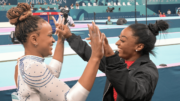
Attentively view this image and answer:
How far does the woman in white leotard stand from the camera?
86cm

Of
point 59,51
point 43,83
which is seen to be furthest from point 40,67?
point 59,51

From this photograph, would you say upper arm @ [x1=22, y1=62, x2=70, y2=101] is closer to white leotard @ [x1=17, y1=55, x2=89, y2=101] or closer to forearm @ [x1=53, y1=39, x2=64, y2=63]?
white leotard @ [x1=17, y1=55, x2=89, y2=101]

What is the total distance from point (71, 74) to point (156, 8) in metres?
20.7

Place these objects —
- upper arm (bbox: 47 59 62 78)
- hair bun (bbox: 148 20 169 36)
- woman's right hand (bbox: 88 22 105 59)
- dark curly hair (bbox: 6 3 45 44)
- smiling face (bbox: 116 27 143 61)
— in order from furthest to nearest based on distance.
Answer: hair bun (bbox: 148 20 169 36) < smiling face (bbox: 116 27 143 61) < upper arm (bbox: 47 59 62 78) < dark curly hair (bbox: 6 3 45 44) < woman's right hand (bbox: 88 22 105 59)

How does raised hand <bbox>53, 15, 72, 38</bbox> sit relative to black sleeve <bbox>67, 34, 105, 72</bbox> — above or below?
above

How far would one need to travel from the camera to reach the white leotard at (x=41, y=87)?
0.86 metres

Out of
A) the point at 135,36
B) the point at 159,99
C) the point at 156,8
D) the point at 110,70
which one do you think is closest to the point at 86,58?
the point at 135,36

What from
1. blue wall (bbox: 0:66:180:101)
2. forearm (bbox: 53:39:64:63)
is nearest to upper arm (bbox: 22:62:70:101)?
forearm (bbox: 53:39:64:63)

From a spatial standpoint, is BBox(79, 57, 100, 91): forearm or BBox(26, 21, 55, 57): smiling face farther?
BBox(26, 21, 55, 57): smiling face

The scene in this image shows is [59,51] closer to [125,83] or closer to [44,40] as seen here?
[44,40]

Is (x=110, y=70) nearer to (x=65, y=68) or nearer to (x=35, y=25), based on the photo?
(x=35, y=25)

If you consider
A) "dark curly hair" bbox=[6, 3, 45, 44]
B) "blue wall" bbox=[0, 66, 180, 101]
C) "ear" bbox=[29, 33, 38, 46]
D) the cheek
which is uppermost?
"dark curly hair" bbox=[6, 3, 45, 44]

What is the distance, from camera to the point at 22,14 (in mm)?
992

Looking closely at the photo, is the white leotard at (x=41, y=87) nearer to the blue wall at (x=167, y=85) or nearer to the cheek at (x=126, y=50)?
the cheek at (x=126, y=50)
